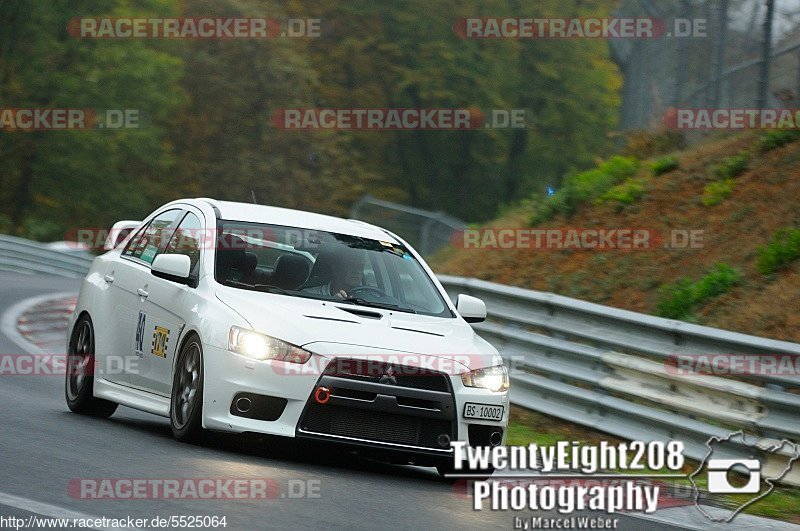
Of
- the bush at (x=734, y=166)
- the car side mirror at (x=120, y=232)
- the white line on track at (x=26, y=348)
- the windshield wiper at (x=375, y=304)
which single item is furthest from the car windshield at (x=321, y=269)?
the bush at (x=734, y=166)

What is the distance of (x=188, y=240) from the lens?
1045 cm

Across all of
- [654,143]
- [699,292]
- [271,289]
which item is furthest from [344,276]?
[654,143]

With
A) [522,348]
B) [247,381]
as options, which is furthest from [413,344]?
[522,348]

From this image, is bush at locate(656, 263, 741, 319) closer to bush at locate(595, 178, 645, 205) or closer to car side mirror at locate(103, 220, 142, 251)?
bush at locate(595, 178, 645, 205)

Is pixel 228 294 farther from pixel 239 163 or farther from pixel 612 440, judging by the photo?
pixel 239 163

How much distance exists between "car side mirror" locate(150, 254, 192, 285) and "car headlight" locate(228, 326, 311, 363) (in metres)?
0.84

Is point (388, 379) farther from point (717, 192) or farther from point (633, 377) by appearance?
point (717, 192)

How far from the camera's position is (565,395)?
12445 mm

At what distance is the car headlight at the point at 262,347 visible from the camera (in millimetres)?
8867

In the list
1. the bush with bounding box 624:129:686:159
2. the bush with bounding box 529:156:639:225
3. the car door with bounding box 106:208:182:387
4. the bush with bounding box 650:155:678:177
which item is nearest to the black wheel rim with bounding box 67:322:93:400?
the car door with bounding box 106:208:182:387

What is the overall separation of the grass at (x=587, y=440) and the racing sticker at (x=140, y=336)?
2.93 meters

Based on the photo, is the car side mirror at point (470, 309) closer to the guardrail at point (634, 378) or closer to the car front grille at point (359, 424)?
the car front grille at point (359, 424)

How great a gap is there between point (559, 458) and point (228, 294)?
257 centimetres

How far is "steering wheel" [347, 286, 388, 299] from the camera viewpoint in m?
10.0
